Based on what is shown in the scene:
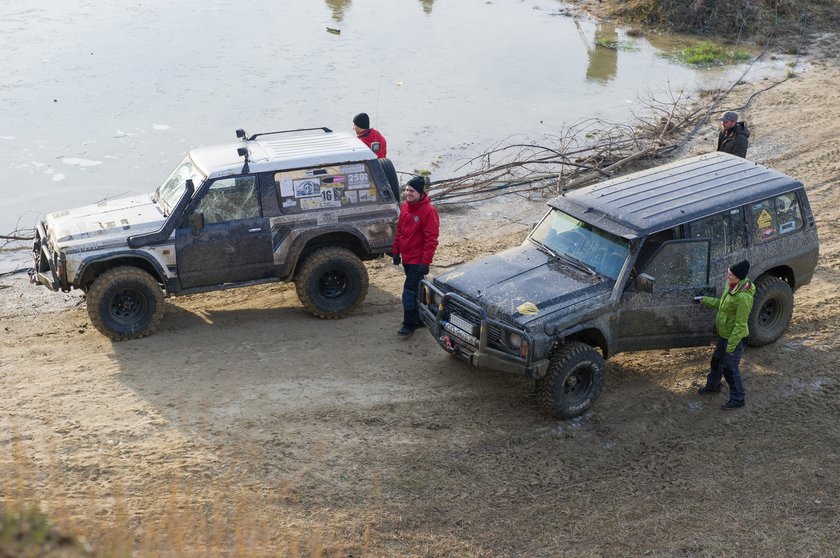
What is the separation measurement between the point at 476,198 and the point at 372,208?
477cm

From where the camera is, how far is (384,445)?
823cm

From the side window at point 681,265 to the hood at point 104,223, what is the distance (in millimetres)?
5215

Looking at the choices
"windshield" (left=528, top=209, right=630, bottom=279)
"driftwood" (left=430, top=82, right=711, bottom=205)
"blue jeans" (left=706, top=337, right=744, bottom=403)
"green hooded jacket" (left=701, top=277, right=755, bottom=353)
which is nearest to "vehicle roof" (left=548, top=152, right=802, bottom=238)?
"windshield" (left=528, top=209, right=630, bottom=279)

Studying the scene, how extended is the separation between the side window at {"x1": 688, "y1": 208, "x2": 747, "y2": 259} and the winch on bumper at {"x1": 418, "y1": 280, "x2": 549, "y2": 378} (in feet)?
7.14

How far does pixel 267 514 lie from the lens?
7.20 meters

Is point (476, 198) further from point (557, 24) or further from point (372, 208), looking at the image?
point (557, 24)

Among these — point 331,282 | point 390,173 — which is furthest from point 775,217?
point 331,282

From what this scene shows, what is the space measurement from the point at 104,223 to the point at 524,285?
4.61m

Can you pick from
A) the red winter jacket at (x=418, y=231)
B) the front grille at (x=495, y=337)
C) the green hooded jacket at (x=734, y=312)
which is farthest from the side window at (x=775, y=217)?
the red winter jacket at (x=418, y=231)

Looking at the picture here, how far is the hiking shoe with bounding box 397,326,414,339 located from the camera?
10.4 m

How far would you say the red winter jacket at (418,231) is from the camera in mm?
10047

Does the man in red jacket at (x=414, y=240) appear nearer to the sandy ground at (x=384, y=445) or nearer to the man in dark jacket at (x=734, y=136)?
the sandy ground at (x=384, y=445)

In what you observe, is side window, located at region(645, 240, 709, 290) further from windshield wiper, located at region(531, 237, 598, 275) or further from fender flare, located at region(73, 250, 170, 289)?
fender flare, located at region(73, 250, 170, 289)

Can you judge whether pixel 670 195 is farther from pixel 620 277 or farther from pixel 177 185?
pixel 177 185
